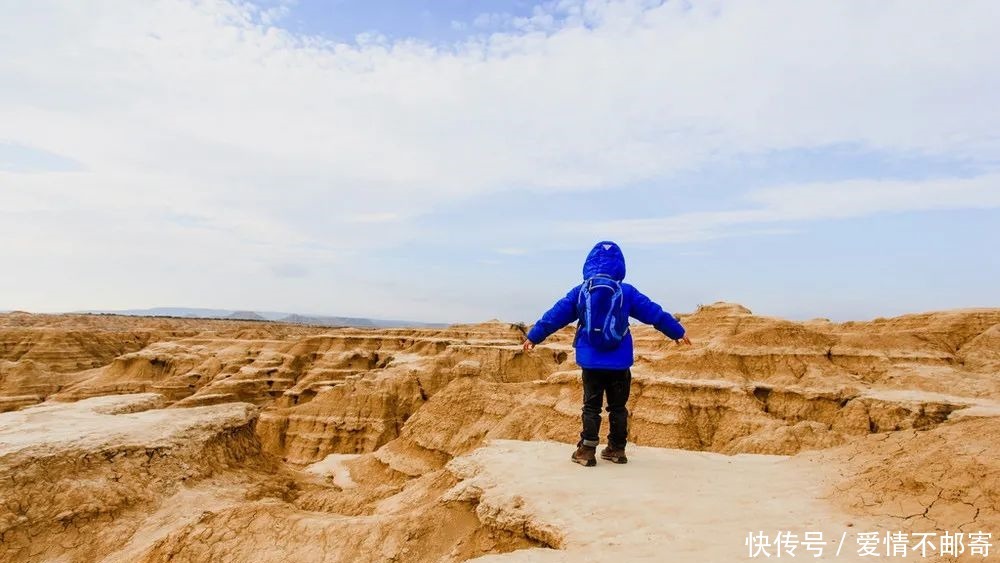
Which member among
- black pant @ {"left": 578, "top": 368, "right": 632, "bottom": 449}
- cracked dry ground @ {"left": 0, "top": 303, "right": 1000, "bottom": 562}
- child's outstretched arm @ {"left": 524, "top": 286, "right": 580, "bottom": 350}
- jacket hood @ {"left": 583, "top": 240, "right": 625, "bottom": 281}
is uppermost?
jacket hood @ {"left": 583, "top": 240, "right": 625, "bottom": 281}

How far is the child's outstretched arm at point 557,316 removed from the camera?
6.95m

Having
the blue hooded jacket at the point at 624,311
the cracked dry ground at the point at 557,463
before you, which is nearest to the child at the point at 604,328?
the blue hooded jacket at the point at 624,311

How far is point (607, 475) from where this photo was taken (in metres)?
6.46

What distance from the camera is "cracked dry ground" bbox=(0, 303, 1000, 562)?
17.0 ft

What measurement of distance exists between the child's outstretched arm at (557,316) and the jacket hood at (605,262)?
30 cm

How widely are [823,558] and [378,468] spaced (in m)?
22.5

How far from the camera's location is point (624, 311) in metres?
6.77

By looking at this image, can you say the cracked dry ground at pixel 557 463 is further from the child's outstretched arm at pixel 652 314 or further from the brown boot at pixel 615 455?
the child's outstretched arm at pixel 652 314

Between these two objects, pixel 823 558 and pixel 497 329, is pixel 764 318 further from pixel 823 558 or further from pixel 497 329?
pixel 497 329

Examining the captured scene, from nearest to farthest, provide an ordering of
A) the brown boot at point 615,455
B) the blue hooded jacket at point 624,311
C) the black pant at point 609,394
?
the blue hooded jacket at point 624,311 < the black pant at point 609,394 < the brown boot at point 615,455

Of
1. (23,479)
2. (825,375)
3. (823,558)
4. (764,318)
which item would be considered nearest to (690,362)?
(825,375)

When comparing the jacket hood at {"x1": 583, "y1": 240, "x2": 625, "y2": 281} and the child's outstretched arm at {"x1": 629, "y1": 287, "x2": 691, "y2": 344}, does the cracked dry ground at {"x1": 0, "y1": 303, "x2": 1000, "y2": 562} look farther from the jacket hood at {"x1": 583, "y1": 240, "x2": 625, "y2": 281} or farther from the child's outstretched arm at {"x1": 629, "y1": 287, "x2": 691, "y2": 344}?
the jacket hood at {"x1": 583, "y1": 240, "x2": 625, "y2": 281}

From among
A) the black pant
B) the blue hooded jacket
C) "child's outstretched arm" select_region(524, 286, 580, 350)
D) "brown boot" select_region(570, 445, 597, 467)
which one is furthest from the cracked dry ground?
"child's outstretched arm" select_region(524, 286, 580, 350)

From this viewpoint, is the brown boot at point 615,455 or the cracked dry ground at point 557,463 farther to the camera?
the brown boot at point 615,455
